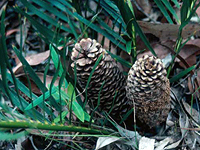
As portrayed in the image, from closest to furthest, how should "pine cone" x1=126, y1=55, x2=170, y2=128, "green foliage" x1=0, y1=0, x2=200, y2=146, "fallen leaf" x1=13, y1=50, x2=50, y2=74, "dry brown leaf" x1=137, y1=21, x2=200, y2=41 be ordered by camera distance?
"green foliage" x1=0, y1=0, x2=200, y2=146
"pine cone" x1=126, y1=55, x2=170, y2=128
"dry brown leaf" x1=137, y1=21, x2=200, y2=41
"fallen leaf" x1=13, y1=50, x2=50, y2=74

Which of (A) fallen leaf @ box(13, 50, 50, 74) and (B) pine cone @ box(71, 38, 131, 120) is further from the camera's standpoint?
(A) fallen leaf @ box(13, 50, 50, 74)

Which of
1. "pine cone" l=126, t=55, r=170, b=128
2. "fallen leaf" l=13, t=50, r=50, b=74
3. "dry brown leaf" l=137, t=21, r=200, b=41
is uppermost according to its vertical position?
"dry brown leaf" l=137, t=21, r=200, b=41

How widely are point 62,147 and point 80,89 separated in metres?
0.24

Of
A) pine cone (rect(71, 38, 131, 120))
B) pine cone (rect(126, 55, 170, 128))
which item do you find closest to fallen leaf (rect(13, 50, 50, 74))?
pine cone (rect(71, 38, 131, 120))

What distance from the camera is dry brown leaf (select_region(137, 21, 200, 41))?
3.38 feet

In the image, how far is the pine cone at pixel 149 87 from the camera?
A: 2.52ft

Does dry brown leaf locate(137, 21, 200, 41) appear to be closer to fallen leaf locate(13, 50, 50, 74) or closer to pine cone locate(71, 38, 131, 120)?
pine cone locate(71, 38, 131, 120)

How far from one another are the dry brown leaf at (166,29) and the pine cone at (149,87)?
0.94 ft

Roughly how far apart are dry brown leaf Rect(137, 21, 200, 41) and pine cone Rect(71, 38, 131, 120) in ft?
0.84

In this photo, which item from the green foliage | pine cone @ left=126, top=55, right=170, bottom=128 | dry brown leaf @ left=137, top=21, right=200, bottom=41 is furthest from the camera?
dry brown leaf @ left=137, top=21, right=200, bottom=41

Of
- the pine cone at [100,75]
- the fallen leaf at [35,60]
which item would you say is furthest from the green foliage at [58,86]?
the fallen leaf at [35,60]

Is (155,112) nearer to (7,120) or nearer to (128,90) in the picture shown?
(128,90)

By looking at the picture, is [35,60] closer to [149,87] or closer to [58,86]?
[58,86]

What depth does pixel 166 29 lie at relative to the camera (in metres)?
1.04
